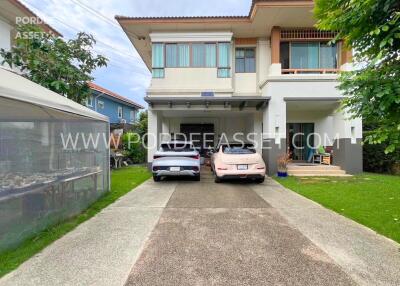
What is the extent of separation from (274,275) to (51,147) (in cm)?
417

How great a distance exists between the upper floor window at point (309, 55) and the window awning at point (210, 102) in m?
3.05

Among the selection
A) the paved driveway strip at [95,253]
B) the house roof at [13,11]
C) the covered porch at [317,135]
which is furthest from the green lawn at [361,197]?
the house roof at [13,11]

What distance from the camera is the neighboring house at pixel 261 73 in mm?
12523

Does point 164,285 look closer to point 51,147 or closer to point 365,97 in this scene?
point 51,147

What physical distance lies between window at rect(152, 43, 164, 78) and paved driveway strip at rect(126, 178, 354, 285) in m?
9.81

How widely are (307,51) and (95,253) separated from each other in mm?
14152

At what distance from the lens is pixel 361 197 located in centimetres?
751

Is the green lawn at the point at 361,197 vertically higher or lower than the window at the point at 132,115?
lower

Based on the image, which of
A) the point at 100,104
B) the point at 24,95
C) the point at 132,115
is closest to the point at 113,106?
the point at 100,104

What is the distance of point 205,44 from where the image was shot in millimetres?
14453

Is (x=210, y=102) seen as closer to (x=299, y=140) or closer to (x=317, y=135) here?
(x=299, y=140)

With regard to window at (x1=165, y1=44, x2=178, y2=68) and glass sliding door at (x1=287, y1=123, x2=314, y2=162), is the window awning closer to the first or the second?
window at (x1=165, y1=44, x2=178, y2=68)

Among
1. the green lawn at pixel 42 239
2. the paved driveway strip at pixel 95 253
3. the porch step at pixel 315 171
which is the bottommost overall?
the paved driveway strip at pixel 95 253

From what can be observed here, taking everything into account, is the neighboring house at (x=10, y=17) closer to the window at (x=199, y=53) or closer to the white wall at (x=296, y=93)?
the window at (x=199, y=53)
